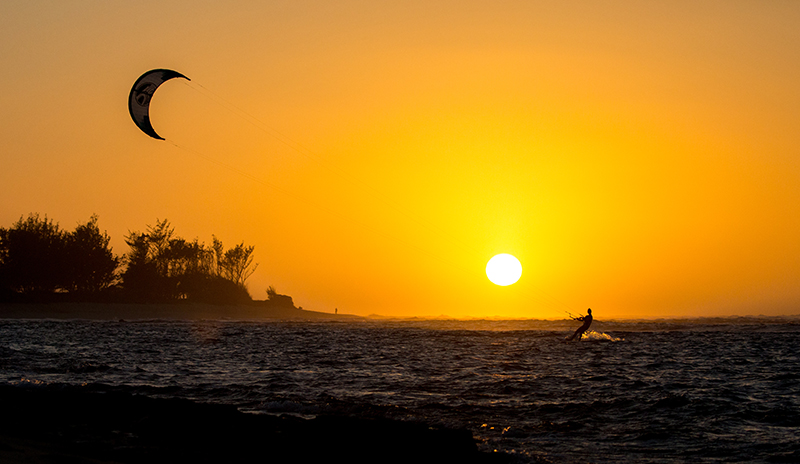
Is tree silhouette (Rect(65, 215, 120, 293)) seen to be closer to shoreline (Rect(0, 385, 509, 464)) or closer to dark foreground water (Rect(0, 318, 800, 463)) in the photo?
dark foreground water (Rect(0, 318, 800, 463))

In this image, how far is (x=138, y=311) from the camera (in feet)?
287

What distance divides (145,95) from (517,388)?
20557 millimetres

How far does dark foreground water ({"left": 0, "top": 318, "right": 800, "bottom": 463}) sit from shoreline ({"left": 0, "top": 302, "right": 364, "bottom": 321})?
4640 centimetres

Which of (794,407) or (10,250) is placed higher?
(10,250)

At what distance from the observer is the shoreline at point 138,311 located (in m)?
72.6

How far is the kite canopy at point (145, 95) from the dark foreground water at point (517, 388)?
10054 millimetres

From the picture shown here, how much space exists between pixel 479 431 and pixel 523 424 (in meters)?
1.28

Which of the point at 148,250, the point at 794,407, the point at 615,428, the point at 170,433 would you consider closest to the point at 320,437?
the point at 170,433

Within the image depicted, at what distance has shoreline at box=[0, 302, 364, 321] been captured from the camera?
72.6m

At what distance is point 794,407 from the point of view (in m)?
15.3

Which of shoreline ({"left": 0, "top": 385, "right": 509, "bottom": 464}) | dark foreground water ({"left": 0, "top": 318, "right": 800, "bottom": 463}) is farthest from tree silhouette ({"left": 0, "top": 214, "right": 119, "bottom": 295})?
shoreline ({"left": 0, "top": 385, "right": 509, "bottom": 464})

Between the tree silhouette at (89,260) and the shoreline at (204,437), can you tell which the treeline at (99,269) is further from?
the shoreline at (204,437)

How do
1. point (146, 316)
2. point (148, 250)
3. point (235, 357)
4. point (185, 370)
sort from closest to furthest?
point (185, 370) < point (235, 357) < point (146, 316) < point (148, 250)

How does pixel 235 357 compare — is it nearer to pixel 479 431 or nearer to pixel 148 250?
pixel 479 431
